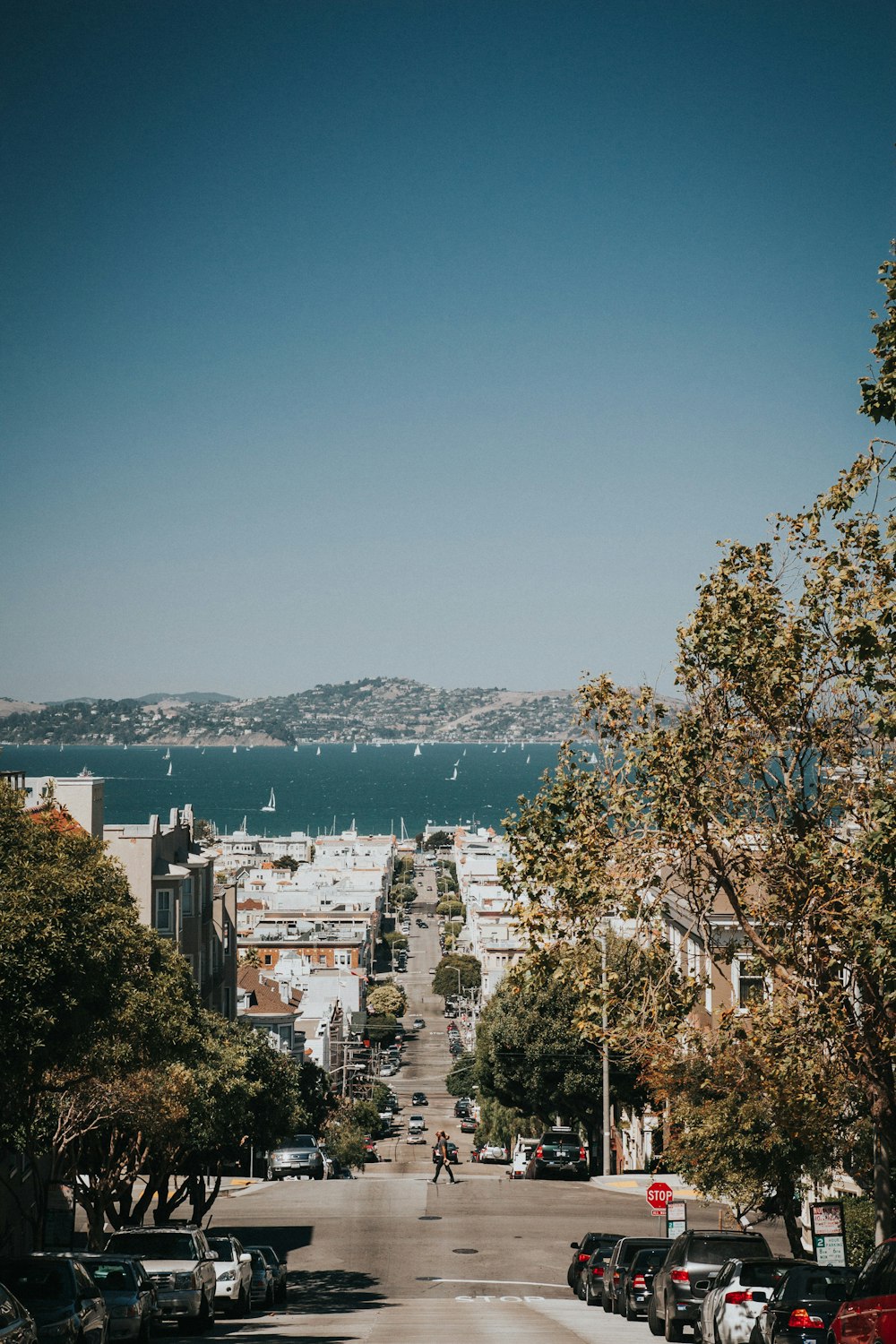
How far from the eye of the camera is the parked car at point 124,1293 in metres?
19.7

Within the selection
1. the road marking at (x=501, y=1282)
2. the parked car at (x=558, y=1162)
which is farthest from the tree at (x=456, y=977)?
the road marking at (x=501, y=1282)

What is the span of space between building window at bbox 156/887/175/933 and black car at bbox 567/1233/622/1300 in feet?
71.5

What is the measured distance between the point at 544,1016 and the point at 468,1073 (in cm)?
5858

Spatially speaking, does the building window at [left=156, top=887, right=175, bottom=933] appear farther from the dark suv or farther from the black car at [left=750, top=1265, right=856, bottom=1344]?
the black car at [left=750, top=1265, right=856, bottom=1344]

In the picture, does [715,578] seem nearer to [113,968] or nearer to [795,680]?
[795,680]

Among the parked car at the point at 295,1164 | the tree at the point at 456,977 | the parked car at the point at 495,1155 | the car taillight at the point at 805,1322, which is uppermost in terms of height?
the tree at the point at 456,977

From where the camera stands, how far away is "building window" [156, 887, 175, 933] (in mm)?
48594

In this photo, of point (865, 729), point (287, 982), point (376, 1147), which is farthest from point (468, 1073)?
point (865, 729)

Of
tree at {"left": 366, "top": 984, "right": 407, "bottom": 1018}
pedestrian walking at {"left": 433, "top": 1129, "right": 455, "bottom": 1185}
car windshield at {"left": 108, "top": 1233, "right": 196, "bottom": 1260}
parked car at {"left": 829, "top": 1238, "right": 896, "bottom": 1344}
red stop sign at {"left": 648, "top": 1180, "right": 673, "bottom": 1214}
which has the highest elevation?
tree at {"left": 366, "top": 984, "right": 407, "bottom": 1018}

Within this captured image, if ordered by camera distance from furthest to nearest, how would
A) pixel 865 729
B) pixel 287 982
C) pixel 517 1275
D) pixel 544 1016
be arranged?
pixel 287 982, pixel 544 1016, pixel 517 1275, pixel 865 729

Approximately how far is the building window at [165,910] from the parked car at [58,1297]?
31.0 meters

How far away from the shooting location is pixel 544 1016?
200 ft

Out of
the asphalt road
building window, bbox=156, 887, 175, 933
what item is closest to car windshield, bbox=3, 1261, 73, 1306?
the asphalt road

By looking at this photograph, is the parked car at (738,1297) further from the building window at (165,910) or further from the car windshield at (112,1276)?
the building window at (165,910)
